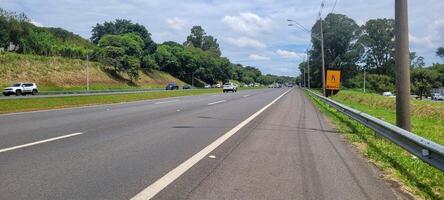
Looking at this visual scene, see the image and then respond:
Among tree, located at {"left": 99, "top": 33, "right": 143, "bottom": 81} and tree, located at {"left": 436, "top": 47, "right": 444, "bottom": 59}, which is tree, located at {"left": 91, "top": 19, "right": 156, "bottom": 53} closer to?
tree, located at {"left": 99, "top": 33, "right": 143, "bottom": 81}

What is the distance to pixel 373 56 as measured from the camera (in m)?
126

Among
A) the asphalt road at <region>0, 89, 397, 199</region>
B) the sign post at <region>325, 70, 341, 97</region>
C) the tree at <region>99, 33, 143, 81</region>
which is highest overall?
the tree at <region>99, 33, 143, 81</region>

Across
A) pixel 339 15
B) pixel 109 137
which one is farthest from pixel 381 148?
pixel 339 15

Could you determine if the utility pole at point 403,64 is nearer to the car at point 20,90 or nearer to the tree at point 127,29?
the car at point 20,90

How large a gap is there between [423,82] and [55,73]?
78.2 meters

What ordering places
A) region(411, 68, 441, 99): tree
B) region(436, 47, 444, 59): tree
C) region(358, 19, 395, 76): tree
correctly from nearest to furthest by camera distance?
region(411, 68, 441, 99): tree, region(358, 19, 395, 76): tree, region(436, 47, 444, 59): tree

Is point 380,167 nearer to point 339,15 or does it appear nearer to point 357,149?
point 357,149

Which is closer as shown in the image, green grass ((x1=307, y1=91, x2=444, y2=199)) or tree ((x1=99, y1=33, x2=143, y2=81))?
green grass ((x1=307, y1=91, x2=444, y2=199))

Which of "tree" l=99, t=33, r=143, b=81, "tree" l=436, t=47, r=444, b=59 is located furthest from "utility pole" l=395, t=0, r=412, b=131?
"tree" l=436, t=47, r=444, b=59

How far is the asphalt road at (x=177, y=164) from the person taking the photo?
6.69 meters

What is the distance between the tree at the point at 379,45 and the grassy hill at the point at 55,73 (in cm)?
6071

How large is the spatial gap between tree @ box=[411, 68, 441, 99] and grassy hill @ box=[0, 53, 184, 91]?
198 ft

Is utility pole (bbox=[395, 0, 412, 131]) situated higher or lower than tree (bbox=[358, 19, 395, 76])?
lower

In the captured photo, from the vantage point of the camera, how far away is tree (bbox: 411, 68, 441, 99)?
110 m
